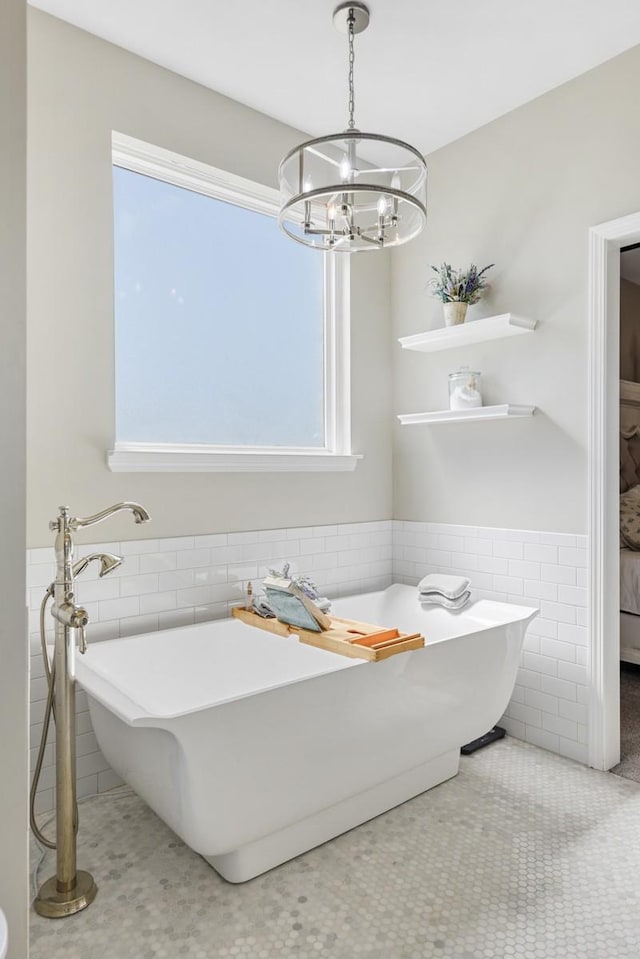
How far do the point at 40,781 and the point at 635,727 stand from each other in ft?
8.65

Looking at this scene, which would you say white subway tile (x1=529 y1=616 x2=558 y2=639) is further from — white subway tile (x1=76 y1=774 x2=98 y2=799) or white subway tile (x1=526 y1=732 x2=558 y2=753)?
white subway tile (x1=76 y1=774 x2=98 y2=799)

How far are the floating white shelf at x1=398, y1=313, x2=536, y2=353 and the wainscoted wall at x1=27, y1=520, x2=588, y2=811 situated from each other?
941mm

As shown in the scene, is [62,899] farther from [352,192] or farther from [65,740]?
[352,192]

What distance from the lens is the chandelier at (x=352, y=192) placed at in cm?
177

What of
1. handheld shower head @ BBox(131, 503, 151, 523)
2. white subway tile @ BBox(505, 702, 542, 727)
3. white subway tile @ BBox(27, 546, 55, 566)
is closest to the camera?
handheld shower head @ BBox(131, 503, 151, 523)

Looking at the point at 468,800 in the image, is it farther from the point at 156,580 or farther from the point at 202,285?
the point at 202,285

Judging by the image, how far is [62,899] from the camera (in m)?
1.75

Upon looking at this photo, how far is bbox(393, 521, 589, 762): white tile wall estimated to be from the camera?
266 centimetres

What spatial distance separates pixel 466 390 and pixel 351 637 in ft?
4.58

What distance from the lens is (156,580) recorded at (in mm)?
2539

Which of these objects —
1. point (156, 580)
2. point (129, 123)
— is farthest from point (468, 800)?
point (129, 123)

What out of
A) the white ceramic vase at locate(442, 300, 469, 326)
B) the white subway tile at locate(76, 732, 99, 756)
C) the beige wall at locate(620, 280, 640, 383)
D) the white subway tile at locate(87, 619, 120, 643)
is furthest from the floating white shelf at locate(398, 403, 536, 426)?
the beige wall at locate(620, 280, 640, 383)

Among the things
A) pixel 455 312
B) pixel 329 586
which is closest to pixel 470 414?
pixel 455 312

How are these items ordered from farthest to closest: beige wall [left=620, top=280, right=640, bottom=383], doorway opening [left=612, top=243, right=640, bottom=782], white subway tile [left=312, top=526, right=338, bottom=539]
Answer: beige wall [left=620, top=280, right=640, bottom=383] < white subway tile [left=312, top=526, right=338, bottom=539] < doorway opening [left=612, top=243, right=640, bottom=782]
